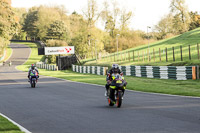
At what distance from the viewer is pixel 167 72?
1193 inches

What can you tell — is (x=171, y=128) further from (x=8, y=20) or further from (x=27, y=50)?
(x=27, y=50)

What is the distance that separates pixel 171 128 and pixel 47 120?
3637 millimetres

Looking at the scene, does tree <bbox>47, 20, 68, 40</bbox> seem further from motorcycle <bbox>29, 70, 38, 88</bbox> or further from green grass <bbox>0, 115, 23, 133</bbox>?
green grass <bbox>0, 115, 23, 133</bbox>

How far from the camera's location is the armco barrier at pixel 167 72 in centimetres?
2729

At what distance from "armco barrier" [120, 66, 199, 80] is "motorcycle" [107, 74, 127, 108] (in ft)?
48.3

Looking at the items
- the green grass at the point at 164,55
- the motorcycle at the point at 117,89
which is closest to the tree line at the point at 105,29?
the green grass at the point at 164,55

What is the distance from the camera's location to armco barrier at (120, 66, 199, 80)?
89.5 feet

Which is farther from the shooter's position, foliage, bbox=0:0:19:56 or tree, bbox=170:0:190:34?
tree, bbox=170:0:190:34

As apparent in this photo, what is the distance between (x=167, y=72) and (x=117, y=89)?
1765cm

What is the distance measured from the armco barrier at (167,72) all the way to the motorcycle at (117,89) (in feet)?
48.3

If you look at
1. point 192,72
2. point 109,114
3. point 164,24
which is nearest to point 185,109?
point 109,114

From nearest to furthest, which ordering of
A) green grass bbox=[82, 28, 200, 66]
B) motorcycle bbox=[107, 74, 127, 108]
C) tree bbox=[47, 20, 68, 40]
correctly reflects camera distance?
motorcycle bbox=[107, 74, 127, 108], green grass bbox=[82, 28, 200, 66], tree bbox=[47, 20, 68, 40]

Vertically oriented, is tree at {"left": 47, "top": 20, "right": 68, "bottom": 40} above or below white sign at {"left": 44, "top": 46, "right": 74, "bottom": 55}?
above

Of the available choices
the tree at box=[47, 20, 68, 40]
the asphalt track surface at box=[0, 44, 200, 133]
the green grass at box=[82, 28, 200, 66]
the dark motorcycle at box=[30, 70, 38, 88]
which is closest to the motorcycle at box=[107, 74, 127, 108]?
the asphalt track surface at box=[0, 44, 200, 133]
